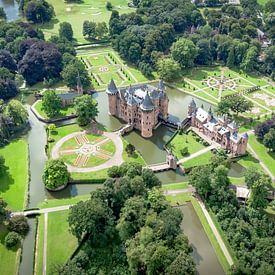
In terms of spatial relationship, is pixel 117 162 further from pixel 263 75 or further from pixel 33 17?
pixel 33 17

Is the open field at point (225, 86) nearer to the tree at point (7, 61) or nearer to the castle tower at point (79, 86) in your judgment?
the castle tower at point (79, 86)

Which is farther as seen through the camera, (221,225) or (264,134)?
(264,134)

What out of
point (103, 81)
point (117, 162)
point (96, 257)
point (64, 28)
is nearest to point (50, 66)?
point (103, 81)

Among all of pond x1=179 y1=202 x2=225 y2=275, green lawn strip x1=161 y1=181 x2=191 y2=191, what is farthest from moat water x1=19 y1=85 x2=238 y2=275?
green lawn strip x1=161 y1=181 x2=191 y2=191

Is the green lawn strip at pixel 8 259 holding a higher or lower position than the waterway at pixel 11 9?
higher

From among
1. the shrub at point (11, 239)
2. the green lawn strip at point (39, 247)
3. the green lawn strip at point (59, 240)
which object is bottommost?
the green lawn strip at point (39, 247)

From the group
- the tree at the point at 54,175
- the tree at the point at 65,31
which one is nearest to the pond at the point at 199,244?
the tree at the point at 54,175

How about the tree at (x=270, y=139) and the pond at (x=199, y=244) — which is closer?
the pond at (x=199, y=244)

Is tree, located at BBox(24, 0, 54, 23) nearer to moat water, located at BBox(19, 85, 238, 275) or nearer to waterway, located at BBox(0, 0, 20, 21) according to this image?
waterway, located at BBox(0, 0, 20, 21)
